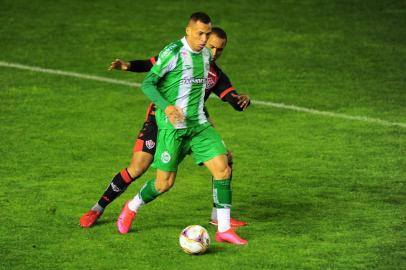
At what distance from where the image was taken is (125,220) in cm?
1016

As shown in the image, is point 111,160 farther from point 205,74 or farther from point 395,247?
point 395,247

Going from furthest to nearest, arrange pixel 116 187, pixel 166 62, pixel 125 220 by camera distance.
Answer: pixel 116 187
pixel 125 220
pixel 166 62

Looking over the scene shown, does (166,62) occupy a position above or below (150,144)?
above

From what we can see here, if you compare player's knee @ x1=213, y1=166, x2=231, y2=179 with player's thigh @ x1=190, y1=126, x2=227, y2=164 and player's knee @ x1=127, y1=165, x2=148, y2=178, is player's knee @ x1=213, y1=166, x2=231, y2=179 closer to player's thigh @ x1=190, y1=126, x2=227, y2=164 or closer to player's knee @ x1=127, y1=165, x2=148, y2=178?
player's thigh @ x1=190, y1=126, x2=227, y2=164

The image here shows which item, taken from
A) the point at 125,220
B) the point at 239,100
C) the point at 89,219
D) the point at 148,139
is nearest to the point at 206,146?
the point at 239,100

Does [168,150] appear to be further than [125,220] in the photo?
No

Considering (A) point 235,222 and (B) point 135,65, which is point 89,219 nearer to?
(A) point 235,222

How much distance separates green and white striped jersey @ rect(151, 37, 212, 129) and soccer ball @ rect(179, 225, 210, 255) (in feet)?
3.15

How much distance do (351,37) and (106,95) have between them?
15.6 ft

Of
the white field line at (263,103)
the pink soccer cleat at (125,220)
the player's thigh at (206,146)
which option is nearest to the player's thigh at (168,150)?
the player's thigh at (206,146)

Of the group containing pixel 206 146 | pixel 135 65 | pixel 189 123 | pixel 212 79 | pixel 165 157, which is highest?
pixel 135 65

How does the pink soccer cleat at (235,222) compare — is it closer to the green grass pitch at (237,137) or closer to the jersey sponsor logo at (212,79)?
the green grass pitch at (237,137)

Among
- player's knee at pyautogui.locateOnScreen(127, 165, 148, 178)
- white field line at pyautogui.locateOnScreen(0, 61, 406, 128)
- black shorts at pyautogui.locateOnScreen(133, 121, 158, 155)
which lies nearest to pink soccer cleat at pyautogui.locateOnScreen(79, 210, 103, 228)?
player's knee at pyautogui.locateOnScreen(127, 165, 148, 178)

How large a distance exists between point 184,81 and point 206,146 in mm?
601
